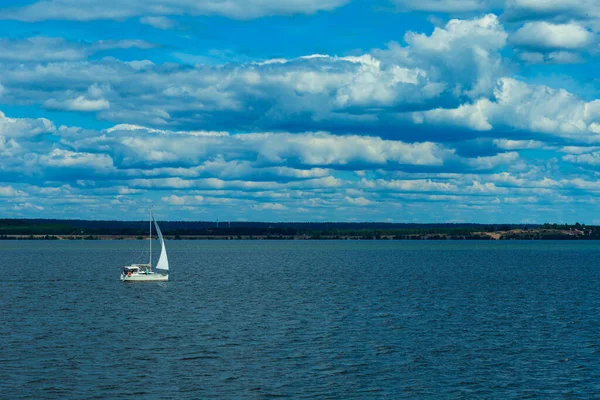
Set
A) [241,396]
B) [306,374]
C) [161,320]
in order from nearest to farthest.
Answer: [241,396], [306,374], [161,320]

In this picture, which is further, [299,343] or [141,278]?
[141,278]

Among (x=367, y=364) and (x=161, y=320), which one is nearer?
(x=367, y=364)

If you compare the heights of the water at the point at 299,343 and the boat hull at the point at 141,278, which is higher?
the boat hull at the point at 141,278

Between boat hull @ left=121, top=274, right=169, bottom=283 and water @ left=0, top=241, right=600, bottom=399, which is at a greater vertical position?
boat hull @ left=121, top=274, right=169, bottom=283

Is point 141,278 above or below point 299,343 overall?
above

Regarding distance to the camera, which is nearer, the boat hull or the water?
the water

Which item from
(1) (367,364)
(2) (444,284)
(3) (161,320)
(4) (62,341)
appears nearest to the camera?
(1) (367,364)

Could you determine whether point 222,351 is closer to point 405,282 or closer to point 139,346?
point 139,346

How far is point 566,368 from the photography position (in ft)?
154

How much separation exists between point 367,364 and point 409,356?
161 inches

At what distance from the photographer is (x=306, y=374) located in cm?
4538

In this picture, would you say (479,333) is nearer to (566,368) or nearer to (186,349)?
(566,368)

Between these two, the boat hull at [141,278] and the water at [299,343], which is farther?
the boat hull at [141,278]

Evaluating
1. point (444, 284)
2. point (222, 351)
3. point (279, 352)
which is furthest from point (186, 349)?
point (444, 284)
